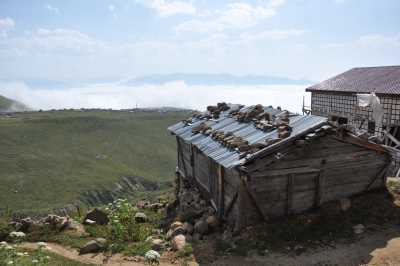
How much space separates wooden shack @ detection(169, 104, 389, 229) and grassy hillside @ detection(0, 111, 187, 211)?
140 ft

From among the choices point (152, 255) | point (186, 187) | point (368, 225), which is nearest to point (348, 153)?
point (368, 225)

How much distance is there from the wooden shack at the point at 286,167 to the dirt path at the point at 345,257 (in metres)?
1.95

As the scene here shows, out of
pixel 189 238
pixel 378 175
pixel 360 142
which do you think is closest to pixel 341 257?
pixel 360 142

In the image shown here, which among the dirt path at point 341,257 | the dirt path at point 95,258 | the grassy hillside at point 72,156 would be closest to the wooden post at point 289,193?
the dirt path at point 341,257

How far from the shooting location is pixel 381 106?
95.7ft

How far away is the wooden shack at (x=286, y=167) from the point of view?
1373 centimetres

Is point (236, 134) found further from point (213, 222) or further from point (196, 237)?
point (196, 237)

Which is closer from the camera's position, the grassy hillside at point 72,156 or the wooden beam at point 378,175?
the wooden beam at point 378,175

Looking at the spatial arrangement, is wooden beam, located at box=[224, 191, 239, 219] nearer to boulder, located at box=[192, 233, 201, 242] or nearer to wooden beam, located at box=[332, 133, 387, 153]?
boulder, located at box=[192, 233, 201, 242]

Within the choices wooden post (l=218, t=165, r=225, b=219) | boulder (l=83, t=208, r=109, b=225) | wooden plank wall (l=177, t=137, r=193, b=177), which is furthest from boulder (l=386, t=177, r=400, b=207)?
boulder (l=83, t=208, r=109, b=225)

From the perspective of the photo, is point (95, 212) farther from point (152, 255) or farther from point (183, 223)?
point (152, 255)

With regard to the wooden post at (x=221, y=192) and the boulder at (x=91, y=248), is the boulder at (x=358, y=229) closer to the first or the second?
the wooden post at (x=221, y=192)

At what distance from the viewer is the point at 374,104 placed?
93.1ft

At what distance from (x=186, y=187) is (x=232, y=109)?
5.76 m
